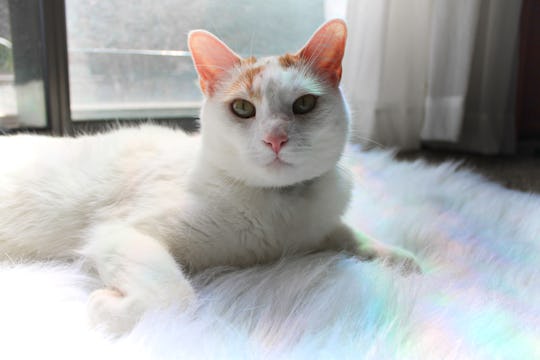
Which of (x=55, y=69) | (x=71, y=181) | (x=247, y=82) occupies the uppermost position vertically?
(x=247, y=82)

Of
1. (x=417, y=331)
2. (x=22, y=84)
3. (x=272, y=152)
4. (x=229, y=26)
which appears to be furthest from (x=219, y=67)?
(x=229, y=26)

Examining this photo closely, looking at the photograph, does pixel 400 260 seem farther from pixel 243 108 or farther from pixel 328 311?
pixel 243 108

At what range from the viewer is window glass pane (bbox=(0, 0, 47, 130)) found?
1.56 m

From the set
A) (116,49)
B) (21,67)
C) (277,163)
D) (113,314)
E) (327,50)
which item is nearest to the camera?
(113,314)

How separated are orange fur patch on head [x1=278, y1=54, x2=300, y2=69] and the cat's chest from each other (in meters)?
0.21

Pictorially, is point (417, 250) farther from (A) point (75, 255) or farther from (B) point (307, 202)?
Result: (A) point (75, 255)

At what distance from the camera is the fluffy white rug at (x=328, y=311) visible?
57 centimetres

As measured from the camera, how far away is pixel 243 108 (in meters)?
0.77

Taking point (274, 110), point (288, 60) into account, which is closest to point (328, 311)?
point (274, 110)

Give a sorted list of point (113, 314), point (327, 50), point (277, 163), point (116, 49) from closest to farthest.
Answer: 1. point (113, 314)
2. point (277, 163)
3. point (327, 50)
4. point (116, 49)

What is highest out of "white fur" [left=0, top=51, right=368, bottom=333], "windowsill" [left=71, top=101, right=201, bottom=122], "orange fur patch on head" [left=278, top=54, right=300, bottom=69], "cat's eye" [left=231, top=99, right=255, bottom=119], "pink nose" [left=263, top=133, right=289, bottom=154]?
"orange fur patch on head" [left=278, top=54, right=300, bottom=69]

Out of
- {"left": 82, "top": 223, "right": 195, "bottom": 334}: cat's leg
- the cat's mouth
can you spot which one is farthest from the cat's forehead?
{"left": 82, "top": 223, "right": 195, "bottom": 334}: cat's leg

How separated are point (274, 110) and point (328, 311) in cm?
32

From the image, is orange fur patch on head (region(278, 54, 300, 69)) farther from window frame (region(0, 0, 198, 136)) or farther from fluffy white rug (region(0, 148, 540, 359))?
window frame (region(0, 0, 198, 136))
